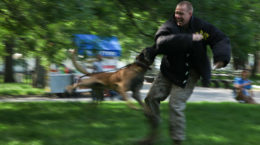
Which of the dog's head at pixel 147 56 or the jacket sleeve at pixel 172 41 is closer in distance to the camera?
the jacket sleeve at pixel 172 41

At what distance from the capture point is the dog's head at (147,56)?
4336 mm

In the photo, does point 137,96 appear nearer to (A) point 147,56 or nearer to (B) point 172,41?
(A) point 147,56

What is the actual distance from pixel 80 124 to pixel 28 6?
2.13 meters

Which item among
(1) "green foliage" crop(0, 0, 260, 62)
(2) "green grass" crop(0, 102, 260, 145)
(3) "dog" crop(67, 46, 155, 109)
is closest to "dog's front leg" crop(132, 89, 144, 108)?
(3) "dog" crop(67, 46, 155, 109)

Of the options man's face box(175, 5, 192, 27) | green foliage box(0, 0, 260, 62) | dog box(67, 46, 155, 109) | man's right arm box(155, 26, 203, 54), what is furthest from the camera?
green foliage box(0, 0, 260, 62)

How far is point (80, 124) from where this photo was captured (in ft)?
20.5

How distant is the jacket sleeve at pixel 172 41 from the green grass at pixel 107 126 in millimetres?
1564

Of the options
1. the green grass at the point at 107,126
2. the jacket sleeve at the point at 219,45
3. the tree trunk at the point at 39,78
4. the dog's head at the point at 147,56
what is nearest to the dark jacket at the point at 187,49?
the jacket sleeve at the point at 219,45

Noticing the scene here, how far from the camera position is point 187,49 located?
12.8 ft

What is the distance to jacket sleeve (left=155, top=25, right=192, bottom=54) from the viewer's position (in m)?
3.58

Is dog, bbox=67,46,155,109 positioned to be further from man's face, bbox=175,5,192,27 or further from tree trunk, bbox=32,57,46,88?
tree trunk, bbox=32,57,46,88

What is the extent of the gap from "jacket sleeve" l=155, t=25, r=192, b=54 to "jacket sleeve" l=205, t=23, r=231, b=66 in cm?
30

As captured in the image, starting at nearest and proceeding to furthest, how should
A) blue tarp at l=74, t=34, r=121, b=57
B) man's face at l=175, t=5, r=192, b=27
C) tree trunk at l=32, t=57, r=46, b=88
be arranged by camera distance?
man's face at l=175, t=5, r=192, b=27 < blue tarp at l=74, t=34, r=121, b=57 < tree trunk at l=32, t=57, r=46, b=88

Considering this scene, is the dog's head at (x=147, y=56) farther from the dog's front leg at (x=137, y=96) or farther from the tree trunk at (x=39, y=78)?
the tree trunk at (x=39, y=78)
